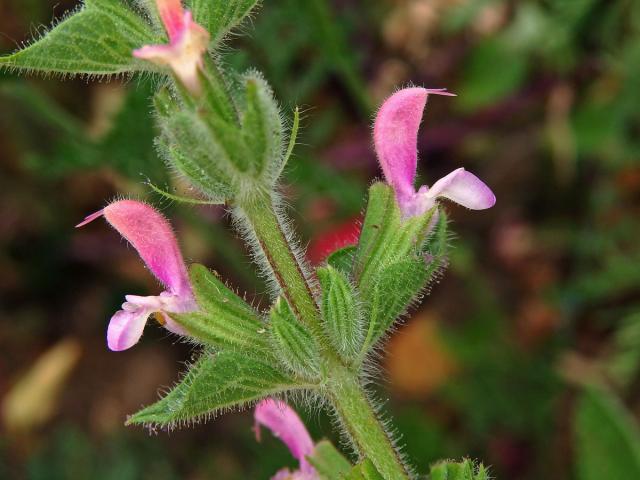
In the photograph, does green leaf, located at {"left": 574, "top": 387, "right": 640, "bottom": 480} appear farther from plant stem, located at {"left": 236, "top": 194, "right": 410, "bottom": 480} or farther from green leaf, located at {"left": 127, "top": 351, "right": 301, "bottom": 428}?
green leaf, located at {"left": 127, "top": 351, "right": 301, "bottom": 428}

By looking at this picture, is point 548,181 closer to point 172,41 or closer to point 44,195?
point 44,195

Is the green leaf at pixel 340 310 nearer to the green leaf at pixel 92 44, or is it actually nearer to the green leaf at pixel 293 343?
the green leaf at pixel 293 343

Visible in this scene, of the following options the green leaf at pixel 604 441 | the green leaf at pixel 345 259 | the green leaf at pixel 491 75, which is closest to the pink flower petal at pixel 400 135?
the green leaf at pixel 345 259

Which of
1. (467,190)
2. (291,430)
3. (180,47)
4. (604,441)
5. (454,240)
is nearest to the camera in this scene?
(180,47)

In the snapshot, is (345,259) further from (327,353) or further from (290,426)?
(290,426)

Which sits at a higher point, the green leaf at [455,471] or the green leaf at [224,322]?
the green leaf at [224,322]

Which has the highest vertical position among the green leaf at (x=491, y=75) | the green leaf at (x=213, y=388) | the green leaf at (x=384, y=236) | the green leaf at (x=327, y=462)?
the green leaf at (x=384, y=236)

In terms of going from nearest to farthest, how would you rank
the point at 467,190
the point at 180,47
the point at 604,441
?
the point at 180,47, the point at 467,190, the point at 604,441

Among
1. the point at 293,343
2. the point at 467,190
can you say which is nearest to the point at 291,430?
the point at 293,343
